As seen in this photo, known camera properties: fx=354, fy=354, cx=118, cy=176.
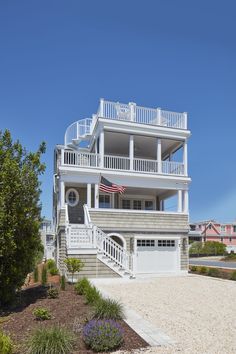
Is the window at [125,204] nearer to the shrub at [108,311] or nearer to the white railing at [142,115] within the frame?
the white railing at [142,115]

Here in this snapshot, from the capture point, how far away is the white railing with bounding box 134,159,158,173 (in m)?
20.9

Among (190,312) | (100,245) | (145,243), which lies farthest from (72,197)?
(190,312)

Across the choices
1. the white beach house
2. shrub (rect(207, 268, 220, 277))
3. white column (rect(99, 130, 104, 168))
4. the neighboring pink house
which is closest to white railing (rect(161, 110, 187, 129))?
the white beach house

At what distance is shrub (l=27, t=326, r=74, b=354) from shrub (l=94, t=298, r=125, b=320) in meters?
1.37

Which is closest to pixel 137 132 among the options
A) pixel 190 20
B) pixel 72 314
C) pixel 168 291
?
pixel 190 20

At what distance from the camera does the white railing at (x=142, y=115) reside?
64.8ft

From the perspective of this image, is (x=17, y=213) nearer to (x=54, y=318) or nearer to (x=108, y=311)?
(x=54, y=318)

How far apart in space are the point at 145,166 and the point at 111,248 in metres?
6.36

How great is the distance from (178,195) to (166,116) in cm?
478

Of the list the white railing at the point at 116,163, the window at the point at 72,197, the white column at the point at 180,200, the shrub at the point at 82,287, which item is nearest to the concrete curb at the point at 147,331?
the shrub at the point at 82,287

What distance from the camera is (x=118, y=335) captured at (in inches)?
239

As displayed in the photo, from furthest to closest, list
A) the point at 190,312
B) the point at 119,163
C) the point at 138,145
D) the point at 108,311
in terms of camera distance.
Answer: the point at 138,145 < the point at 119,163 < the point at 190,312 < the point at 108,311

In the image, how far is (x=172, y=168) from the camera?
21297 mm

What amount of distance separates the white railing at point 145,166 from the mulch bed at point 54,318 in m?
11.0
